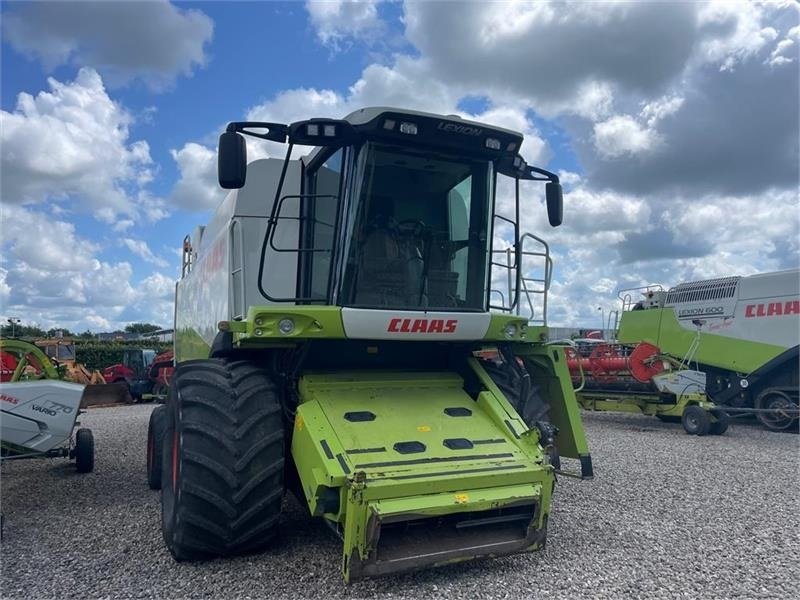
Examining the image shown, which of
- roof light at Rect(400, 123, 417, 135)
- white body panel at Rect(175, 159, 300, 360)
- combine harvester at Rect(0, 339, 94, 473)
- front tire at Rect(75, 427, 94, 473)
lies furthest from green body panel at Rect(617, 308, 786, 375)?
combine harvester at Rect(0, 339, 94, 473)

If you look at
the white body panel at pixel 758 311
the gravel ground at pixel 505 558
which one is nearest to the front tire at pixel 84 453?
the gravel ground at pixel 505 558

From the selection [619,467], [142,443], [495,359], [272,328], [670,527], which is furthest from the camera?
[142,443]

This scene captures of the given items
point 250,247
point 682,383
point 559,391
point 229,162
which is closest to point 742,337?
point 682,383

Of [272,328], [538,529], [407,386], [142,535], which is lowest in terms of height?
[142,535]

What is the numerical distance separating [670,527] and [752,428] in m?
8.43

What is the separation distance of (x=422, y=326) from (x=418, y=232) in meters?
0.83

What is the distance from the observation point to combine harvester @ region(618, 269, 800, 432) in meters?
11.7

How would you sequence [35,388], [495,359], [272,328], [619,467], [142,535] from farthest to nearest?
[619,467] < [35,388] < [495,359] < [142,535] < [272,328]

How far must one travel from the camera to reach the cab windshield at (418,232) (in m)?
4.51

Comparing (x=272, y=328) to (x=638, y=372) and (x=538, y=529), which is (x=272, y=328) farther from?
(x=638, y=372)

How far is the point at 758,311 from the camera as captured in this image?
480 inches

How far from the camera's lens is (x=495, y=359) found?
561 centimetres

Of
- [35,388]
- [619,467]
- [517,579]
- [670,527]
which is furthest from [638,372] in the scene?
[35,388]

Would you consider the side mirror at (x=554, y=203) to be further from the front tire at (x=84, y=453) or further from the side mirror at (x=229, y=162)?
the front tire at (x=84, y=453)
